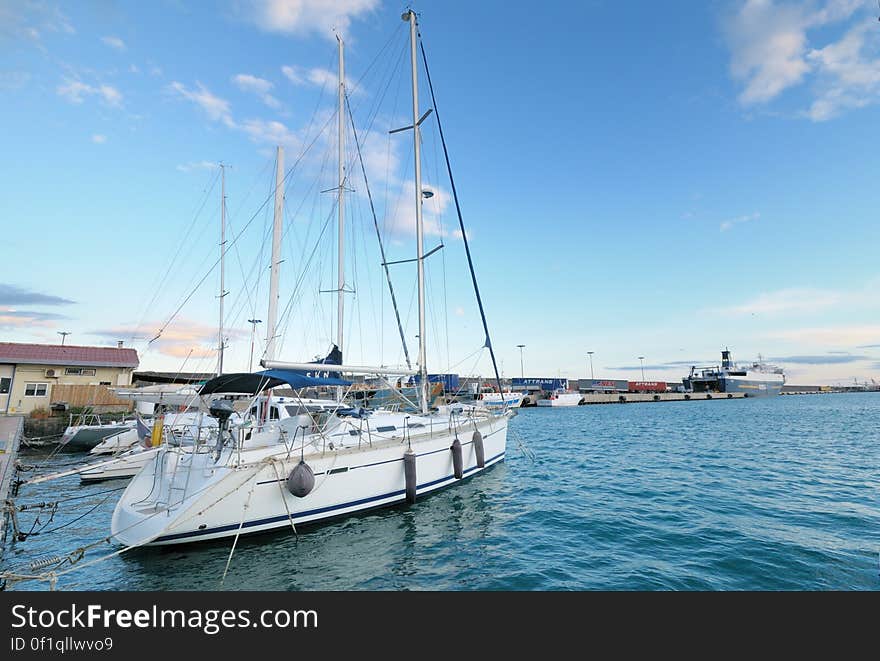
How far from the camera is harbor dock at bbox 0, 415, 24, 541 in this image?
9.49m

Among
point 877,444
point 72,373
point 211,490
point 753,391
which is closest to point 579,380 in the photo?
point 753,391

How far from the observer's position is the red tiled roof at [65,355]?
→ 29.5 m

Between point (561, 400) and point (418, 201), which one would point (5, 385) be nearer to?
point (418, 201)

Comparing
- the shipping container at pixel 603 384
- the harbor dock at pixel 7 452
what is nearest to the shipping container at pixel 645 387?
the shipping container at pixel 603 384

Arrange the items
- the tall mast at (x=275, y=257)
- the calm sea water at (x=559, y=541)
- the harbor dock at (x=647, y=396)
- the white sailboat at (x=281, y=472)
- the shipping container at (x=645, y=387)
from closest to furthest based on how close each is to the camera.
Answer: the calm sea water at (x=559, y=541) → the white sailboat at (x=281, y=472) → the tall mast at (x=275, y=257) → the harbor dock at (x=647, y=396) → the shipping container at (x=645, y=387)

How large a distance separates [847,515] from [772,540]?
373 centimetres

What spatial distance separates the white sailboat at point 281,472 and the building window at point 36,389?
97.7 ft

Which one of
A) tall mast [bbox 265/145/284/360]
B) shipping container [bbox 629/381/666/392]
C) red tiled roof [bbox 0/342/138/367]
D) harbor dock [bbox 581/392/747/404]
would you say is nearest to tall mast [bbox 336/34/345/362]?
tall mast [bbox 265/145/284/360]

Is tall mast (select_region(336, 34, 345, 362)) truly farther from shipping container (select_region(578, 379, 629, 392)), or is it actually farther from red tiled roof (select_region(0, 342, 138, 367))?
shipping container (select_region(578, 379, 629, 392))

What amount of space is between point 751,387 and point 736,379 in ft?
24.4

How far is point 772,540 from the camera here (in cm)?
838

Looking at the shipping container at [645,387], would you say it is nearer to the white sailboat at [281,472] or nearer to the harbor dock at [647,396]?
the harbor dock at [647,396]

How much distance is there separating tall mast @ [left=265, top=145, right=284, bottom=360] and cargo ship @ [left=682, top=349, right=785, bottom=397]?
125364 mm
